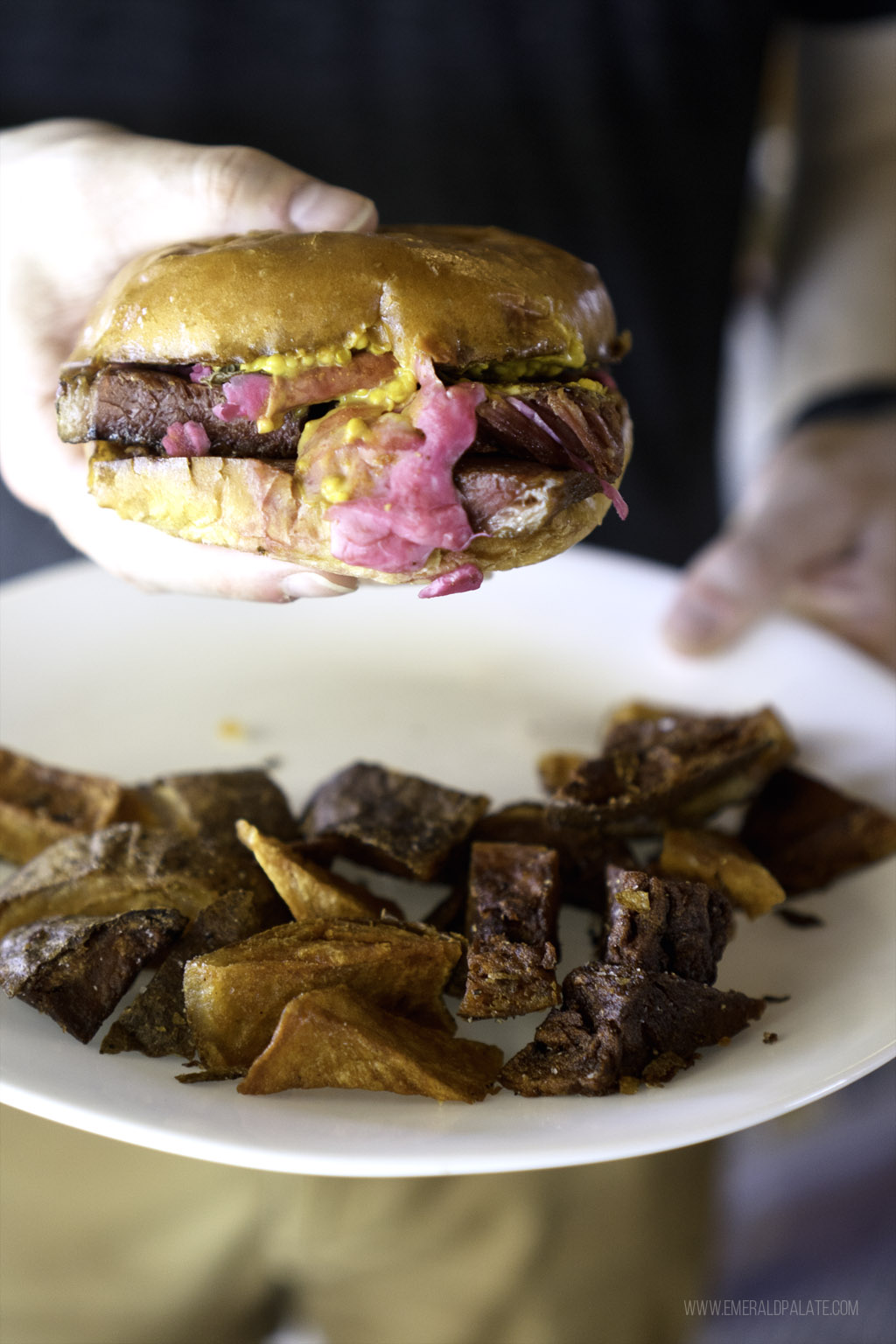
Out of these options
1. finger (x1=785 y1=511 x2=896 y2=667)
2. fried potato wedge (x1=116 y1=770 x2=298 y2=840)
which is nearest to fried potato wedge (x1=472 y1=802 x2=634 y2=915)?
fried potato wedge (x1=116 y1=770 x2=298 y2=840)

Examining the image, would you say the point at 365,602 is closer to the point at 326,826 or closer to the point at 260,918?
the point at 326,826

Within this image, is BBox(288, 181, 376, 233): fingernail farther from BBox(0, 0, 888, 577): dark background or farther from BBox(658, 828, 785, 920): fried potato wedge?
BBox(0, 0, 888, 577): dark background

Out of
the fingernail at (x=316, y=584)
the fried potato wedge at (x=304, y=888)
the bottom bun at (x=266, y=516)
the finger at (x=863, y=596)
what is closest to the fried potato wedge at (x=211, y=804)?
the fried potato wedge at (x=304, y=888)

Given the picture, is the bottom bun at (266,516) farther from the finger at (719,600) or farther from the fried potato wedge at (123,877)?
the finger at (719,600)

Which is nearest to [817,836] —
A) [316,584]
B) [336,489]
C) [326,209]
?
[316,584]

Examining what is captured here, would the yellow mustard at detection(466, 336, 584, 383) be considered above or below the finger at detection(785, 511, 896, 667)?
above

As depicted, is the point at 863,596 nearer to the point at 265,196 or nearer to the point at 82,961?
the point at 265,196
